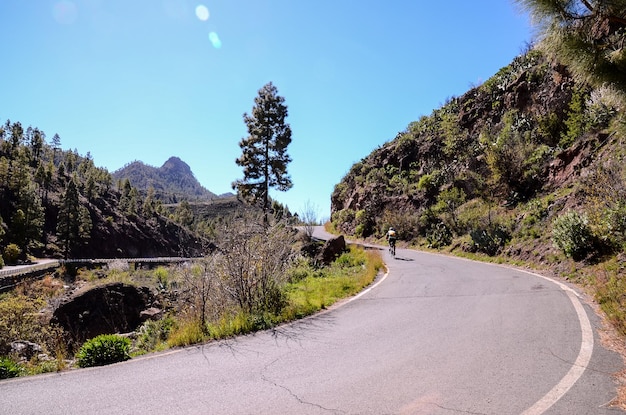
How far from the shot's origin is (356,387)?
4.21 meters

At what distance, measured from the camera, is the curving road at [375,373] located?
3.80 m

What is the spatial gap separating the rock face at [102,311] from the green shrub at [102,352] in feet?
27.7

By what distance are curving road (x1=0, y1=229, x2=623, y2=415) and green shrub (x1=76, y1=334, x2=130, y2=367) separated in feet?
1.36

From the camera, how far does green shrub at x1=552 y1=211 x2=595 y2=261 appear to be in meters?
11.7

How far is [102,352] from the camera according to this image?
19.1 feet

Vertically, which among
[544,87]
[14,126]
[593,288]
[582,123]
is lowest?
[593,288]

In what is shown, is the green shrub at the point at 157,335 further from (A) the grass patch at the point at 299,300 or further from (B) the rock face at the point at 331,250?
(B) the rock face at the point at 331,250

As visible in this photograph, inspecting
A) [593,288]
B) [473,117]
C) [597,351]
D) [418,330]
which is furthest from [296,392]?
[473,117]


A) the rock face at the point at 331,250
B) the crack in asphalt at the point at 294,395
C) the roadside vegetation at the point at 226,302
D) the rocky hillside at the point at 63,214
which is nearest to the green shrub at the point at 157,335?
the roadside vegetation at the point at 226,302

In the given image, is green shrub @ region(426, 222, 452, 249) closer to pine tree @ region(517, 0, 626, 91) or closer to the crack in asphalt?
pine tree @ region(517, 0, 626, 91)

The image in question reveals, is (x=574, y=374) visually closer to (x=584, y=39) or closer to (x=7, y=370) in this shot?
(x=584, y=39)

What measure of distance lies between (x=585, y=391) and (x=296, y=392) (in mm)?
3137

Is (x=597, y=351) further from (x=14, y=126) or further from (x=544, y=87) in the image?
(x=14, y=126)

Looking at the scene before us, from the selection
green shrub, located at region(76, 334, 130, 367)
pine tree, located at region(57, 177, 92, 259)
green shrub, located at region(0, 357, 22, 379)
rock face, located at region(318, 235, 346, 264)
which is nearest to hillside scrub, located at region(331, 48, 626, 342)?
rock face, located at region(318, 235, 346, 264)
